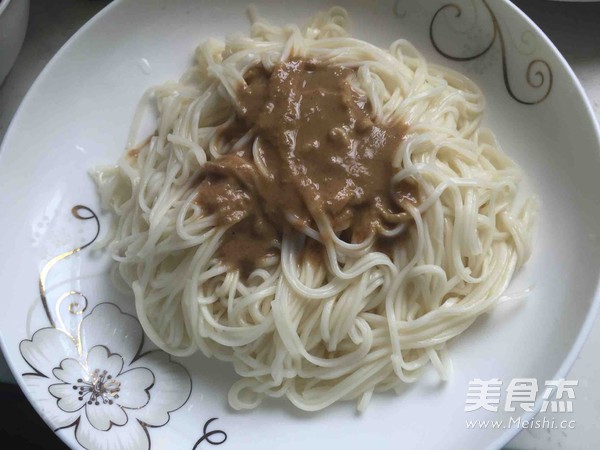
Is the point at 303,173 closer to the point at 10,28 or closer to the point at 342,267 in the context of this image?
the point at 342,267

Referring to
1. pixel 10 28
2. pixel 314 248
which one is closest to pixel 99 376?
pixel 314 248

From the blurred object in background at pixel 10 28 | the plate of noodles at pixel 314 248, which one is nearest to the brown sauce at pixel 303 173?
the plate of noodles at pixel 314 248

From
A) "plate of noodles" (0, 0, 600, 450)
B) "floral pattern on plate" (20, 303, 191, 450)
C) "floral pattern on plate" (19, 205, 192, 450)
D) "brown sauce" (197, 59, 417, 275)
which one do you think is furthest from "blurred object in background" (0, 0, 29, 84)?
"floral pattern on plate" (20, 303, 191, 450)

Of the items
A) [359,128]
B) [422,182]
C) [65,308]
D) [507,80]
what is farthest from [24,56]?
[507,80]

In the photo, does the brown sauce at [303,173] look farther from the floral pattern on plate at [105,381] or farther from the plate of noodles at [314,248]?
the floral pattern on plate at [105,381]

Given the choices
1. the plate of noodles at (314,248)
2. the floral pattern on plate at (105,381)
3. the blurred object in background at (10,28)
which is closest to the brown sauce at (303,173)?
the plate of noodles at (314,248)

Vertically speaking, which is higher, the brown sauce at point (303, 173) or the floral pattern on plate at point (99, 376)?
the brown sauce at point (303, 173)

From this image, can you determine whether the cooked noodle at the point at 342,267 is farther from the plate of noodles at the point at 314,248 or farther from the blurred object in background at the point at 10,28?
the blurred object in background at the point at 10,28

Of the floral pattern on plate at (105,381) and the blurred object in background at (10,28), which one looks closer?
the floral pattern on plate at (105,381)
